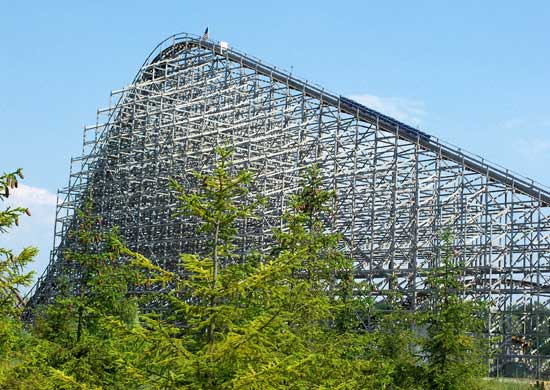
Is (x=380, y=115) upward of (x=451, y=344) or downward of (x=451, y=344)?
upward

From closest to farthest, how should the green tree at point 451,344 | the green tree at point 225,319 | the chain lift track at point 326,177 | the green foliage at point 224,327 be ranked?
the green tree at point 225,319 → the green foliage at point 224,327 → the green tree at point 451,344 → the chain lift track at point 326,177

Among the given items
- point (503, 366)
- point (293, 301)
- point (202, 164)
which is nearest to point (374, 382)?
point (293, 301)

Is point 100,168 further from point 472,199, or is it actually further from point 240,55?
point 472,199

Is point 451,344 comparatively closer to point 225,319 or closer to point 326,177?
point 225,319

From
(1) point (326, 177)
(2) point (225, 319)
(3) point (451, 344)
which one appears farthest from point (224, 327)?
(1) point (326, 177)

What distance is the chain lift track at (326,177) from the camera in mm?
31781

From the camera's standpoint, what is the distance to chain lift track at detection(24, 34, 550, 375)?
31781 millimetres

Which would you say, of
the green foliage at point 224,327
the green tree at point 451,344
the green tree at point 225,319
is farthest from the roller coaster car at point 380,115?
the green tree at point 225,319

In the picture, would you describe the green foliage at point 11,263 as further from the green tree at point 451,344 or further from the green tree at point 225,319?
the green tree at point 451,344

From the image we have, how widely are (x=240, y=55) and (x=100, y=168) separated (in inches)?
386

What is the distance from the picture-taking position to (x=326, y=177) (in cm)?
3375

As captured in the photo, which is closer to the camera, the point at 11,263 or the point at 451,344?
the point at 11,263

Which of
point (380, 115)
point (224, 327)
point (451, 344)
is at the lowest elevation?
point (224, 327)

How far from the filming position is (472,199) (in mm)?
32875
